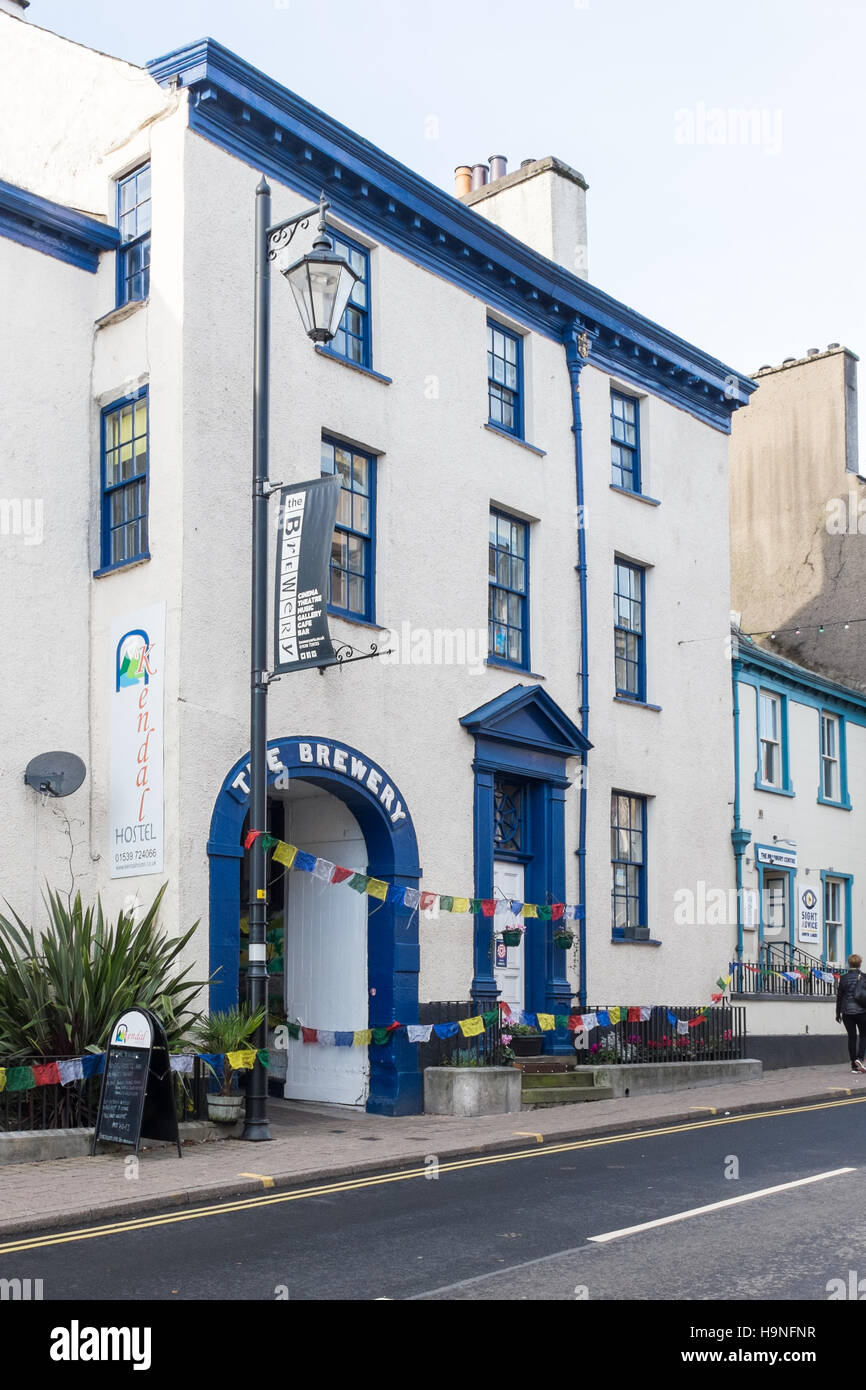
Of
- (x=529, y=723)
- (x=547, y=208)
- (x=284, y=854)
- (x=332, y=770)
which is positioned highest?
(x=547, y=208)

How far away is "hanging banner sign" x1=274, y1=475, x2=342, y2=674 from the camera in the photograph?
13.5 metres

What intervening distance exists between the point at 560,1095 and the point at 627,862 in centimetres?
421

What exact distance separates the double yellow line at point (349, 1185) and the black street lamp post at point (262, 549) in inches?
74.1

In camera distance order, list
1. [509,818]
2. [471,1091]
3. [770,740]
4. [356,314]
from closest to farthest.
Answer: [471,1091] → [356,314] → [509,818] → [770,740]

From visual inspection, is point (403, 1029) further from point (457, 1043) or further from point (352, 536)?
point (352, 536)

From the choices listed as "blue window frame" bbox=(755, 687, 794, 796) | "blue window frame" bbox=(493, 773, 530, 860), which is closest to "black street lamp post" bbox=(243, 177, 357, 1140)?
"blue window frame" bbox=(493, 773, 530, 860)

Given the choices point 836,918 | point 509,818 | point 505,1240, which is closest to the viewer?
point 505,1240

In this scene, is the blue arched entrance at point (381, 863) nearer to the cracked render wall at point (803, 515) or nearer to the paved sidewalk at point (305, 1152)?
the paved sidewalk at point (305, 1152)

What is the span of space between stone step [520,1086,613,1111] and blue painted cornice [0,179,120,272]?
1029cm

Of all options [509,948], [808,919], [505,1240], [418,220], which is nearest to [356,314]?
[418,220]

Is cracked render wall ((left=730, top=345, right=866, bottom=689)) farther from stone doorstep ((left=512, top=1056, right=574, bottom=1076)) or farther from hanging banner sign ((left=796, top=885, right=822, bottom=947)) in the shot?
stone doorstep ((left=512, top=1056, right=574, bottom=1076))

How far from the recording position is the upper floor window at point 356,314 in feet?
55.4

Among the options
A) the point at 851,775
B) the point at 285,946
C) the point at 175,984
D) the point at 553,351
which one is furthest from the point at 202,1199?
the point at 851,775

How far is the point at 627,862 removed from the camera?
20234 mm
